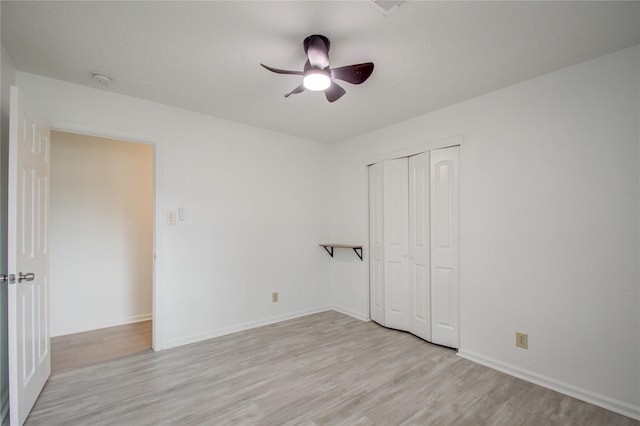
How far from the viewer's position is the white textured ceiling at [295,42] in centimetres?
168

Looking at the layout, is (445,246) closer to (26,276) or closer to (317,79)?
(317,79)

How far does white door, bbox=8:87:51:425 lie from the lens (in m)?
1.73

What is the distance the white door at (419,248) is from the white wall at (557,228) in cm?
39

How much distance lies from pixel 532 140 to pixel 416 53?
128 cm

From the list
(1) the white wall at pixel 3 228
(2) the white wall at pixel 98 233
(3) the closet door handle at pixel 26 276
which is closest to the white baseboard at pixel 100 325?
(2) the white wall at pixel 98 233

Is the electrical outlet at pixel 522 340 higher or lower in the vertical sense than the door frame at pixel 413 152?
lower

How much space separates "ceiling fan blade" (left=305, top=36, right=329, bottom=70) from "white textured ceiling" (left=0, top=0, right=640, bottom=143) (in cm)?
5

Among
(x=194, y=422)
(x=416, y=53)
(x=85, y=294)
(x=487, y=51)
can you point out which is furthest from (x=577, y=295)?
(x=85, y=294)

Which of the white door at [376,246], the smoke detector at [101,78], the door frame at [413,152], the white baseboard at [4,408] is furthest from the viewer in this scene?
the white door at [376,246]

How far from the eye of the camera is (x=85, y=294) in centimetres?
365

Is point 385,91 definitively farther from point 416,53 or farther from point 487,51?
point 487,51

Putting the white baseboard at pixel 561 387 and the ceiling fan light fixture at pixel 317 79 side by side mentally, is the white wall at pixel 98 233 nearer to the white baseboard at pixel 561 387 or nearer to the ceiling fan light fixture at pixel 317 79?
the ceiling fan light fixture at pixel 317 79

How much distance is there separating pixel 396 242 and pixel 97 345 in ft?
11.6

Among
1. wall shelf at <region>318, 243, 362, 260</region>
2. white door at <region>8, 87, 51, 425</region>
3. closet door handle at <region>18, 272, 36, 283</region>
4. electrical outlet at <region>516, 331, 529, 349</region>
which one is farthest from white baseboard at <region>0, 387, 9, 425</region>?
electrical outlet at <region>516, 331, 529, 349</region>
